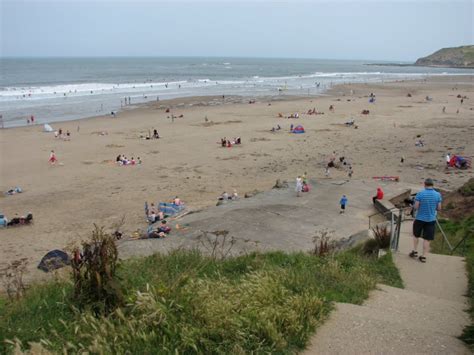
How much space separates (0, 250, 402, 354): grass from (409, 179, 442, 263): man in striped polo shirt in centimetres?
251

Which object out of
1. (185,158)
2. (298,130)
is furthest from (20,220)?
(298,130)

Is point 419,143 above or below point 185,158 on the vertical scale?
above

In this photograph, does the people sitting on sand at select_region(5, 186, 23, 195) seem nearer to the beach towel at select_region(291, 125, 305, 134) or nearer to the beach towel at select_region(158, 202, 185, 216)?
the beach towel at select_region(158, 202, 185, 216)

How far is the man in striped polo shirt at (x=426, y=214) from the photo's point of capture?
24.5ft

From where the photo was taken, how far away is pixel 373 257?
783cm

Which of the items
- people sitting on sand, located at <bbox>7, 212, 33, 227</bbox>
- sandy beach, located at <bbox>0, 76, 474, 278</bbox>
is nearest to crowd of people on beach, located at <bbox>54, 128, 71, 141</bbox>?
sandy beach, located at <bbox>0, 76, 474, 278</bbox>

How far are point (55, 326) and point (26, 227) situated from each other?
1172cm

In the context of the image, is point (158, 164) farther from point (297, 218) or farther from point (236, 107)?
point (236, 107)

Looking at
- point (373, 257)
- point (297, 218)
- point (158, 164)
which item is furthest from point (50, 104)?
point (373, 257)

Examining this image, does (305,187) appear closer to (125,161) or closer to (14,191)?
(125,161)

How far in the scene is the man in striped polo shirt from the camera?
7.48 metres

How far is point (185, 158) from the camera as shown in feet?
78.5

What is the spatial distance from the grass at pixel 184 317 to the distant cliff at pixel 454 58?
596ft

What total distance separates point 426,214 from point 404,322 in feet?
11.0
